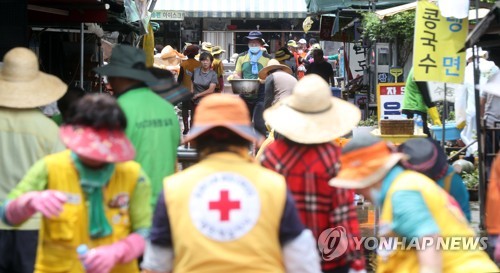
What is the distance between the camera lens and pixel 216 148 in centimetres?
417

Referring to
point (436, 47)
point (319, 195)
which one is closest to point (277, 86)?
point (436, 47)

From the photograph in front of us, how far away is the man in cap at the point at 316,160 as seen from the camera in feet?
17.6

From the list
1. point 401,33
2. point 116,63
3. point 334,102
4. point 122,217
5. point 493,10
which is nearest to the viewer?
point 122,217

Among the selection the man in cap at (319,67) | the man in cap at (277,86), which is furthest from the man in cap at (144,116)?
the man in cap at (319,67)

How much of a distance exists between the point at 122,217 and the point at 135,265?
30 centimetres

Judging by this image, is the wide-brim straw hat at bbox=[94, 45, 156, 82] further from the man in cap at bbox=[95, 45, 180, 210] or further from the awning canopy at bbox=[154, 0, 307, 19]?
the awning canopy at bbox=[154, 0, 307, 19]

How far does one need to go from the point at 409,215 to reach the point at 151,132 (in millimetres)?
2403

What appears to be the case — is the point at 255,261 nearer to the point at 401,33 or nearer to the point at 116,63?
the point at 116,63

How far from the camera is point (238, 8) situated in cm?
3006

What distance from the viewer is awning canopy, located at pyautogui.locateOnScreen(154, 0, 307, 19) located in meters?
29.2

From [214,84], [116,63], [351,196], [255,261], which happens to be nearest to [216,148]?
[255,261]

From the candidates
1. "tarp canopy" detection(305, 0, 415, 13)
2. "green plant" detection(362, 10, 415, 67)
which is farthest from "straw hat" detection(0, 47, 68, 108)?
"tarp canopy" detection(305, 0, 415, 13)

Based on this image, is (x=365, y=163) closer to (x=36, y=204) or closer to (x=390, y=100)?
(x=36, y=204)

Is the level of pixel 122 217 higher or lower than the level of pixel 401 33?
lower
